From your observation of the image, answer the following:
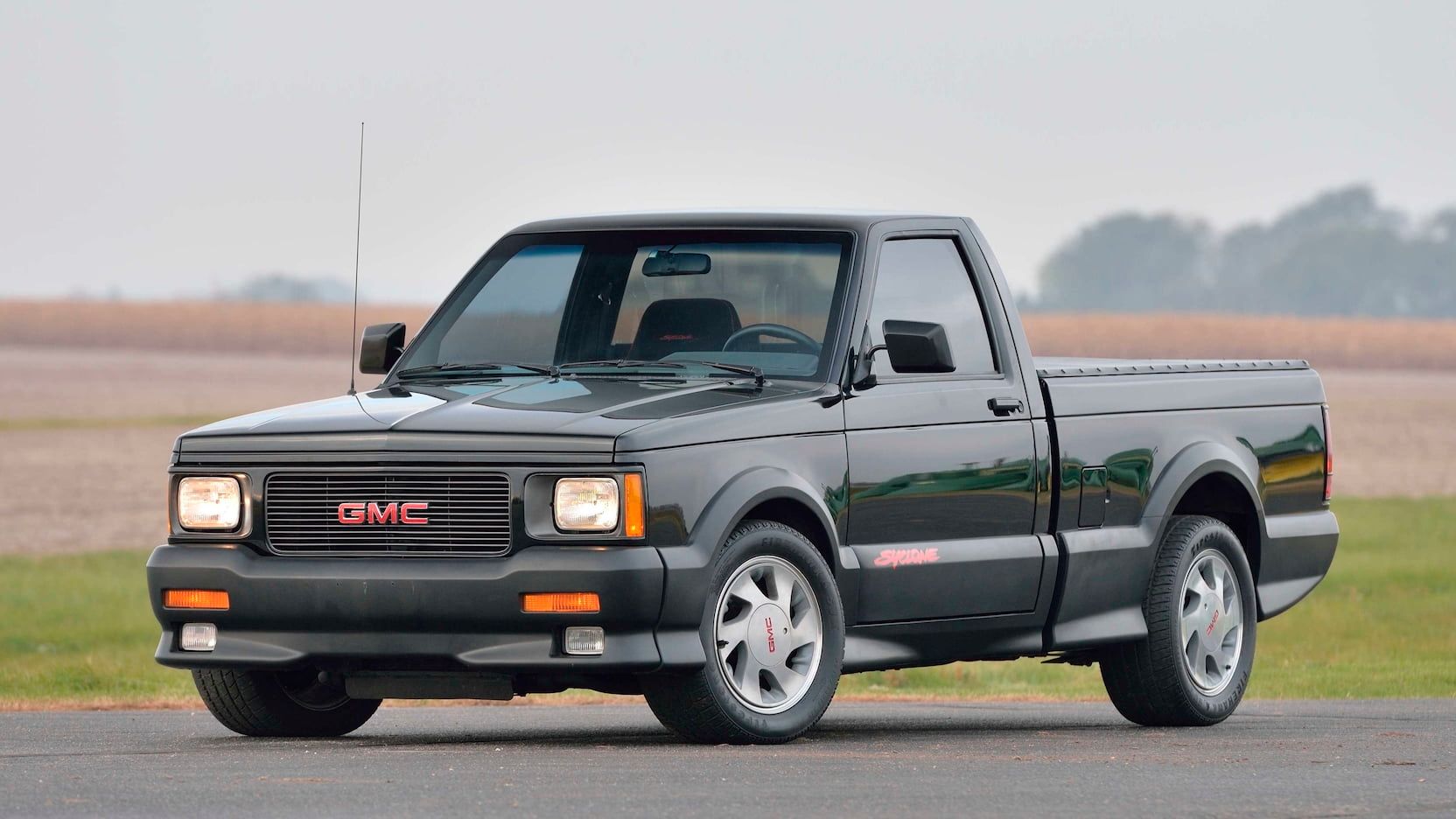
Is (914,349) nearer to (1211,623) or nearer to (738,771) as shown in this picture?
(738,771)

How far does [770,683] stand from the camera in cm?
912

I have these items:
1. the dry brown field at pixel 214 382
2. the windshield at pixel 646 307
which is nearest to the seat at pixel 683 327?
the windshield at pixel 646 307

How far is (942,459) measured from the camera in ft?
32.5

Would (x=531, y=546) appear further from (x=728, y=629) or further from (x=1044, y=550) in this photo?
(x=1044, y=550)

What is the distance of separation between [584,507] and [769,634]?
858 millimetres

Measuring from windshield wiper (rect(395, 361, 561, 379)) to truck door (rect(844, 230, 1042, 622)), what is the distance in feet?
3.77

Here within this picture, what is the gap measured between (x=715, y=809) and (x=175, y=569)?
8.62 ft

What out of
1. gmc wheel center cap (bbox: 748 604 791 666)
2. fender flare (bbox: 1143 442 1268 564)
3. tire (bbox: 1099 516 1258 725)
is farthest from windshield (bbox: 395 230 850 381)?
tire (bbox: 1099 516 1258 725)

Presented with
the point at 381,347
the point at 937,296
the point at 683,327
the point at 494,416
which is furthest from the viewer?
the point at 381,347

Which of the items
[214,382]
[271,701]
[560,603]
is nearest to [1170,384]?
[560,603]

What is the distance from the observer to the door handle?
10172 millimetres

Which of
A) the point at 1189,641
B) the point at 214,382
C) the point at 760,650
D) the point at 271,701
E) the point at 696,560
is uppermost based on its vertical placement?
→ the point at 696,560

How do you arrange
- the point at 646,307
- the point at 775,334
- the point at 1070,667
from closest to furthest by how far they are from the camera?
the point at 775,334
the point at 646,307
the point at 1070,667

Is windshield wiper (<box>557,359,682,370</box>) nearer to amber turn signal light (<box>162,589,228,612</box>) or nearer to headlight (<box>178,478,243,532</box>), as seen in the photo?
headlight (<box>178,478,243,532</box>)
